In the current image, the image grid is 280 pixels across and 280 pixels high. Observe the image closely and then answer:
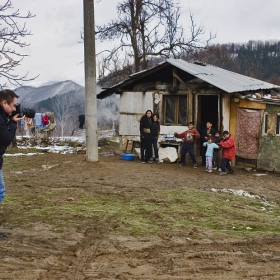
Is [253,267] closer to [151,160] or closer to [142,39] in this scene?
[151,160]

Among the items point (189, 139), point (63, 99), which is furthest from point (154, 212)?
point (63, 99)

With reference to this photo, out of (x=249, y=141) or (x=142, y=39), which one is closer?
(x=249, y=141)

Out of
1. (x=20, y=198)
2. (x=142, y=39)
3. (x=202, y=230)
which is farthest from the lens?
(x=142, y=39)

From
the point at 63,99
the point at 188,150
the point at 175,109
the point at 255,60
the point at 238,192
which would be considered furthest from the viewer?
the point at 255,60

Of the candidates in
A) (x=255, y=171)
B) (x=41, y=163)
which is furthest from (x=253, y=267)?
(x=41, y=163)

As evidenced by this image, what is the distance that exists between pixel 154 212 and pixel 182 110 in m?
7.76

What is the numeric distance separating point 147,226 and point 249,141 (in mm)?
7812

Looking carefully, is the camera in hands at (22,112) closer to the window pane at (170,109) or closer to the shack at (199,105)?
the shack at (199,105)

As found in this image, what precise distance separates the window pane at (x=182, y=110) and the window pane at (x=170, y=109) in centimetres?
26

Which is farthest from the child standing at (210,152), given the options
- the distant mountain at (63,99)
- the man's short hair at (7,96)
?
the distant mountain at (63,99)

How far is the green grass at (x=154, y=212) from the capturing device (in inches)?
225

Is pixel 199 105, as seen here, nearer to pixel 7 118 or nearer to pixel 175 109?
pixel 175 109

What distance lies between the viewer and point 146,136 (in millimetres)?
13078

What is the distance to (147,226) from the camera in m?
5.72
